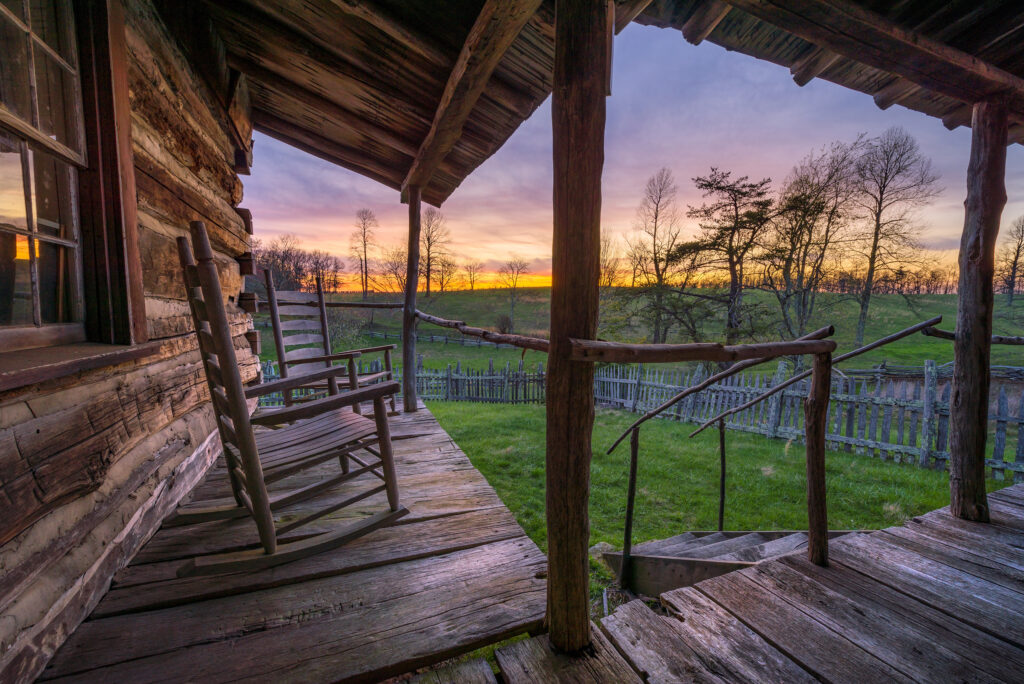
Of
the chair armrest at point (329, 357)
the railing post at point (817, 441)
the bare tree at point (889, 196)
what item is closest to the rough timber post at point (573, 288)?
the railing post at point (817, 441)

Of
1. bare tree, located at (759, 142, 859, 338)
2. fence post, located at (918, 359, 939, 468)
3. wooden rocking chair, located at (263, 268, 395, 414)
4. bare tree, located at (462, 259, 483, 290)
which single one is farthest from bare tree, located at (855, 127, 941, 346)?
wooden rocking chair, located at (263, 268, 395, 414)

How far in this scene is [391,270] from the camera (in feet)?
54.9

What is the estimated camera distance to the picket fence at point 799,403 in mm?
5254

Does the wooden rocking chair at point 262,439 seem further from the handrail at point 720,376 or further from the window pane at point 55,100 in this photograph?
the handrail at point 720,376

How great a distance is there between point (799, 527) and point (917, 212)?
43.1 feet

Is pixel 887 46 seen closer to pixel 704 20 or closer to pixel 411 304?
pixel 704 20

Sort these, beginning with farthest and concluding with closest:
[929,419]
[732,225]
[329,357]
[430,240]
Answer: [430,240] → [732,225] → [929,419] → [329,357]

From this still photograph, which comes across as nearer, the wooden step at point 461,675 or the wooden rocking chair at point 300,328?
the wooden step at point 461,675

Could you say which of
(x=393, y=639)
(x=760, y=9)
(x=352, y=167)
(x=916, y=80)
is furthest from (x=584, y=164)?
(x=352, y=167)

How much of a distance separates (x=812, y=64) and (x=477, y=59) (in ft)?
5.42

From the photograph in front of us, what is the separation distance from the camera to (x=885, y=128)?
11.0 meters

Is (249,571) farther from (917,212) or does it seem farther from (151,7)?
(917,212)

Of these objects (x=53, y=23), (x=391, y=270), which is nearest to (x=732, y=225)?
(x=53, y=23)

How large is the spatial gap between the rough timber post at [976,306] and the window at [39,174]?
12.9ft
